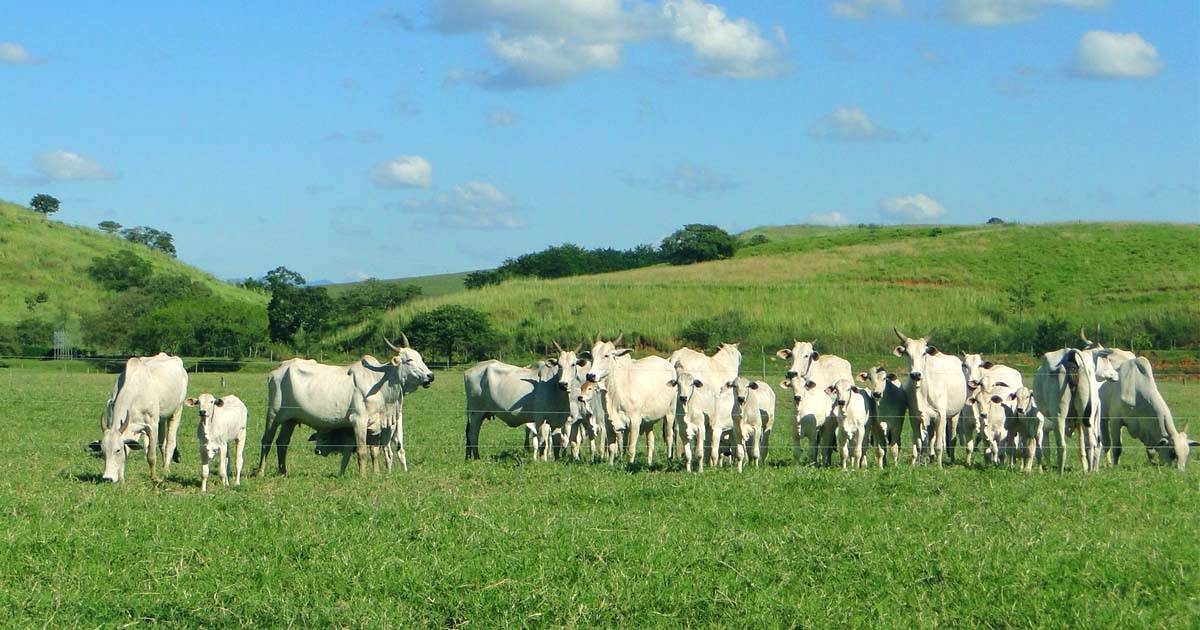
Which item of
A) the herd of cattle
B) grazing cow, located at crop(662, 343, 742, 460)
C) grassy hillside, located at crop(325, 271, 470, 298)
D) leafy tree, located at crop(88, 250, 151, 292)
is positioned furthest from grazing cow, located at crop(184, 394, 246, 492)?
grassy hillside, located at crop(325, 271, 470, 298)

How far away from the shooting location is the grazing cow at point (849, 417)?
19141 mm

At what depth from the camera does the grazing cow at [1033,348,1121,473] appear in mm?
19031

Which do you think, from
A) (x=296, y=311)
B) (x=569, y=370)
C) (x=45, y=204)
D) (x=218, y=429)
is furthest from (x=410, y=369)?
(x=45, y=204)

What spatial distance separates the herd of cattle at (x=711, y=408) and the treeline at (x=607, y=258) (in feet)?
248

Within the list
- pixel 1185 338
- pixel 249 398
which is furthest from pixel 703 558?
pixel 1185 338

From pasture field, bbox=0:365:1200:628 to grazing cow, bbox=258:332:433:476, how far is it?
8.25ft

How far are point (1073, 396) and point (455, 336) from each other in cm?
3292

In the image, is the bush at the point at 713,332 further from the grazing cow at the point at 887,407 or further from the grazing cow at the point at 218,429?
the grazing cow at the point at 218,429

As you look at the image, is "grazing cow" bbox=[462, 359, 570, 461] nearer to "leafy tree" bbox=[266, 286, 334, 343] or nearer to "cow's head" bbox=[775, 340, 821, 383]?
"cow's head" bbox=[775, 340, 821, 383]

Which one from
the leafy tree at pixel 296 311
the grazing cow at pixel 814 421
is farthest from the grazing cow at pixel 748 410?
the leafy tree at pixel 296 311

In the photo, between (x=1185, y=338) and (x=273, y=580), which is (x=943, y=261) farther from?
(x=273, y=580)

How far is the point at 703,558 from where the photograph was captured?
11.0 metres

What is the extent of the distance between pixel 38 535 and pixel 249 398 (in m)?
23.7

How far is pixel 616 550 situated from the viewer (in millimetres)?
11227
